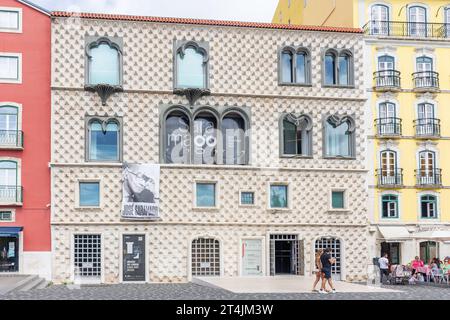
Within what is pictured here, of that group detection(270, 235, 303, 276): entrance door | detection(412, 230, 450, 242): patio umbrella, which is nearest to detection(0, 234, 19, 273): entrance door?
detection(270, 235, 303, 276): entrance door

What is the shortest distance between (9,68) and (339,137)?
54.7 ft

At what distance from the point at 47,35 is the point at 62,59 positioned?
1395 mm

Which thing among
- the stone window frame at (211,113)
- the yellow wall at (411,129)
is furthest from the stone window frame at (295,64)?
the yellow wall at (411,129)

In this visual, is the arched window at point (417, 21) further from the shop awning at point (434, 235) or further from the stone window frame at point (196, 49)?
the stone window frame at point (196, 49)

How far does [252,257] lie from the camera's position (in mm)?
35250

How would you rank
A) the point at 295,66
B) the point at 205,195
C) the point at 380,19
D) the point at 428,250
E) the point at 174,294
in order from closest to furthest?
the point at 174,294 → the point at 205,195 → the point at 295,66 → the point at 380,19 → the point at 428,250

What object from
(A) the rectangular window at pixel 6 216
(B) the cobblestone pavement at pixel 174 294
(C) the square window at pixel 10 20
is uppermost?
(C) the square window at pixel 10 20

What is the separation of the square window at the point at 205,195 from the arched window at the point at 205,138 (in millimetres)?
1187

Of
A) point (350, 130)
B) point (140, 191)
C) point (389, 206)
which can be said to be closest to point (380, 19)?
point (350, 130)

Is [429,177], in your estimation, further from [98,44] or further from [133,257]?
[98,44]

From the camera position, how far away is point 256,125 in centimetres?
3566

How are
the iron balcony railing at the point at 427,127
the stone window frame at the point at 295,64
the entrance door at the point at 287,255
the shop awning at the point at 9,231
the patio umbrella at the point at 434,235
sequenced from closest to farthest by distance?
1. the shop awning at the point at 9,231
2. the patio umbrella at the point at 434,235
3. the entrance door at the point at 287,255
4. the stone window frame at the point at 295,64
5. the iron balcony railing at the point at 427,127

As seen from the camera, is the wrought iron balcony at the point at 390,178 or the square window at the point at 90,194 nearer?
the square window at the point at 90,194

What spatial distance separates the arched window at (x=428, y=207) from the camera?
41406 millimetres
